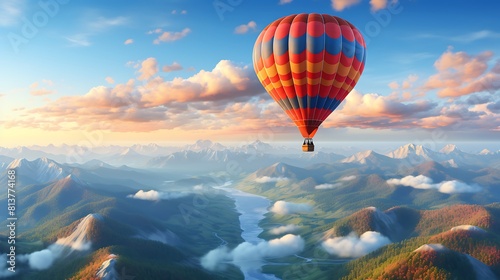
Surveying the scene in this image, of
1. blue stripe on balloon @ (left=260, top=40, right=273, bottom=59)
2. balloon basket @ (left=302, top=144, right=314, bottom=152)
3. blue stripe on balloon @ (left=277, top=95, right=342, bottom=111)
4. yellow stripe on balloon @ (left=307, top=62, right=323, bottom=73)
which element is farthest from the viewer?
blue stripe on balloon @ (left=277, top=95, right=342, bottom=111)

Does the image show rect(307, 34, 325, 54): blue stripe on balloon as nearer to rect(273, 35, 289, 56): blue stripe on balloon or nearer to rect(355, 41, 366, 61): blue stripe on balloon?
rect(273, 35, 289, 56): blue stripe on balloon

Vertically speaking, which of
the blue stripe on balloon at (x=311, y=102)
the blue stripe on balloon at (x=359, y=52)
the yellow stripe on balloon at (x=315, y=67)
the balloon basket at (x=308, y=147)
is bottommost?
the balloon basket at (x=308, y=147)

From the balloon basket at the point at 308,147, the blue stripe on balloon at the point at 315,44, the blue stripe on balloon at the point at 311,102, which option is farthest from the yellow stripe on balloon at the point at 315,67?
the balloon basket at the point at 308,147

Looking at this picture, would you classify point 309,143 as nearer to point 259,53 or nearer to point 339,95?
point 339,95

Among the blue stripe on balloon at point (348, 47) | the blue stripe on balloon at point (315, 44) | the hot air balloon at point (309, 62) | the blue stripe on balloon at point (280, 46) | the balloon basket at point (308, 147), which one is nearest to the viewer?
the blue stripe on balloon at point (315, 44)

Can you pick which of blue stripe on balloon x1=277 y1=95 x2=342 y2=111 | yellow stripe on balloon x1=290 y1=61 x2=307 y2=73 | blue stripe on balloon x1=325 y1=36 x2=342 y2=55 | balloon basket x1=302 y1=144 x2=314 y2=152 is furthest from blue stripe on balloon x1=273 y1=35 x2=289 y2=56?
balloon basket x1=302 y1=144 x2=314 y2=152

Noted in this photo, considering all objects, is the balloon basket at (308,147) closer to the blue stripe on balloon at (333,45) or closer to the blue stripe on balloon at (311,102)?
the blue stripe on balloon at (311,102)

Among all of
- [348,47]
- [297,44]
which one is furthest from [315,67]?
[348,47]
